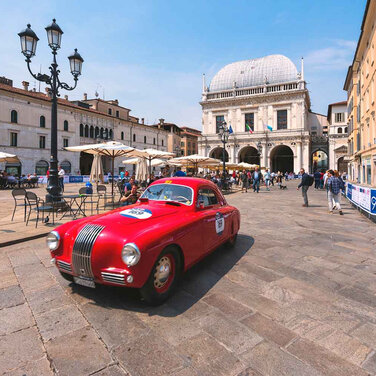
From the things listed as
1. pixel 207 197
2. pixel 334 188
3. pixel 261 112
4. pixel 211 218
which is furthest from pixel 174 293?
pixel 261 112

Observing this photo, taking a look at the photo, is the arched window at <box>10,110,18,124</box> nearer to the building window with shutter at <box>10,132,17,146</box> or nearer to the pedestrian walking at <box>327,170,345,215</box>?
the building window with shutter at <box>10,132,17,146</box>

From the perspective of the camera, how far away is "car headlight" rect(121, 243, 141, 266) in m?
2.70

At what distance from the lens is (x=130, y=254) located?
275 cm

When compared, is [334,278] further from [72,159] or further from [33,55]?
[72,159]

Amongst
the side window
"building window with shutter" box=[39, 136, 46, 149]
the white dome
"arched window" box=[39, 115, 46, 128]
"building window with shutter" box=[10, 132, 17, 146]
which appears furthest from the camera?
the white dome

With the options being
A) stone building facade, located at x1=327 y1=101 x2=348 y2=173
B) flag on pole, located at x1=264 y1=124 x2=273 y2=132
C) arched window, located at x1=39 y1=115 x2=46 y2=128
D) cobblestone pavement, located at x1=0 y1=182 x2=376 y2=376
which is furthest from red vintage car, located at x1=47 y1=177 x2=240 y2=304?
stone building facade, located at x1=327 y1=101 x2=348 y2=173

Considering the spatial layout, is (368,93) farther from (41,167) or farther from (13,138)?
(13,138)

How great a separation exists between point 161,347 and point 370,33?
70.0 feet

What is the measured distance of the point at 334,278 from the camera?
3.83 metres

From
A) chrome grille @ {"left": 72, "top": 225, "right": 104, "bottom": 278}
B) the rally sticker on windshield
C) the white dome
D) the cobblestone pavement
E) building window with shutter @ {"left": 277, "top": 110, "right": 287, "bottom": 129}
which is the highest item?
the white dome

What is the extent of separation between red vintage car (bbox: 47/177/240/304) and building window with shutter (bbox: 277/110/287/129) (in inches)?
1792

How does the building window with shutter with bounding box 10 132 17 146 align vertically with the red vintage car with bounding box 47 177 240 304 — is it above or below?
above

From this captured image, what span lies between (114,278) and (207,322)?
1080mm

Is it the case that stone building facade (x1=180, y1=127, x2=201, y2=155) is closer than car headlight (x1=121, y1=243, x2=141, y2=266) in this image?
No
